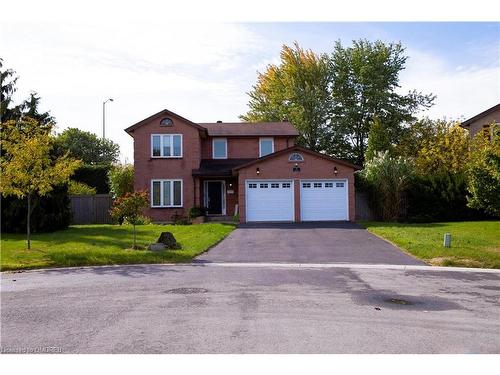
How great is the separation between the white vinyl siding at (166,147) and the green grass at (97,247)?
23.3ft

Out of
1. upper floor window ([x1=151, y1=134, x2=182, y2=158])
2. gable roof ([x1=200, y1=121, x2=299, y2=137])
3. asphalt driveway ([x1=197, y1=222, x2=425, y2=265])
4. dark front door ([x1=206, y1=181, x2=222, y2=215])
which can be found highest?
gable roof ([x1=200, y1=121, x2=299, y2=137])

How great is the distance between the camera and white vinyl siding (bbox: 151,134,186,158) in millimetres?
30797

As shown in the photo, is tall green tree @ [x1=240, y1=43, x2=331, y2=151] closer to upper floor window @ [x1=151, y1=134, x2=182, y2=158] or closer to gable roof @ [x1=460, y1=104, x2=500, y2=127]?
gable roof @ [x1=460, y1=104, x2=500, y2=127]

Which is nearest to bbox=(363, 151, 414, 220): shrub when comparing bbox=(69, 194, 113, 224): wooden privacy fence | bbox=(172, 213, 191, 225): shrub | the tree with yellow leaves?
the tree with yellow leaves

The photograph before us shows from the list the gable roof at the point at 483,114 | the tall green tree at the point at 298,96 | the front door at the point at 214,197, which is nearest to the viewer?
the front door at the point at 214,197

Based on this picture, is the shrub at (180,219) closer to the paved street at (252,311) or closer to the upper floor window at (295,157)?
the upper floor window at (295,157)

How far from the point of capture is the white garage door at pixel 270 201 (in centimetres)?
2819

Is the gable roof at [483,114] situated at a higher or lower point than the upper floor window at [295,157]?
higher

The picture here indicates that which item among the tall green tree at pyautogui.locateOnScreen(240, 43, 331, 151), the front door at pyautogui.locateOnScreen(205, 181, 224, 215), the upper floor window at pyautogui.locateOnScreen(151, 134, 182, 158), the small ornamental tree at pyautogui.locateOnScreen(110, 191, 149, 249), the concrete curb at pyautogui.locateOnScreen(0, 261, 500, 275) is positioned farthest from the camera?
the tall green tree at pyautogui.locateOnScreen(240, 43, 331, 151)

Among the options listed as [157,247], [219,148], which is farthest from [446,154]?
[157,247]

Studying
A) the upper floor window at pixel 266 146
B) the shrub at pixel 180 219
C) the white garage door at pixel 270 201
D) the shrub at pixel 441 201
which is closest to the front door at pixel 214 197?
the shrub at pixel 180 219

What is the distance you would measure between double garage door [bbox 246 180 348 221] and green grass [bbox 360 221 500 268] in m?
3.12

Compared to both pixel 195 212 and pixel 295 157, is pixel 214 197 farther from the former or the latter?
pixel 295 157

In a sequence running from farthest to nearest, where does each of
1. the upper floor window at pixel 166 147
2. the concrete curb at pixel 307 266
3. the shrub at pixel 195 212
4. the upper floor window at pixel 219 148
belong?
the upper floor window at pixel 219 148 < the upper floor window at pixel 166 147 < the shrub at pixel 195 212 < the concrete curb at pixel 307 266
